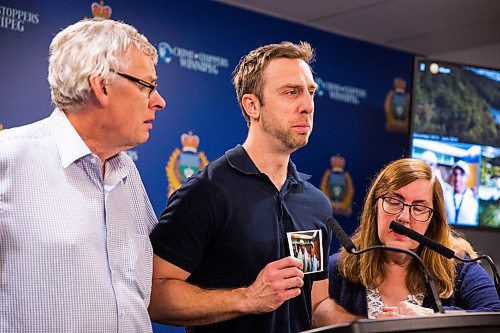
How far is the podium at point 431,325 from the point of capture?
4.86 ft

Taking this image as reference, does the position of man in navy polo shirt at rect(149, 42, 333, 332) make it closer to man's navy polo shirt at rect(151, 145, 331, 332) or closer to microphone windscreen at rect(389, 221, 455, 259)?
man's navy polo shirt at rect(151, 145, 331, 332)

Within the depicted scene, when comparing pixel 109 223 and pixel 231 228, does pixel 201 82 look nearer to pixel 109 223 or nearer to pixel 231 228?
pixel 231 228

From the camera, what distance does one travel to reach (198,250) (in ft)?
8.21

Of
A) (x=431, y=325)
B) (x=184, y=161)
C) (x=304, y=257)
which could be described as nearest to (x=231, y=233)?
(x=304, y=257)

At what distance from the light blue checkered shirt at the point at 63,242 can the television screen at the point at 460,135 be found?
119 inches

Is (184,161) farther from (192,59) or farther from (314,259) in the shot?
(314,259)

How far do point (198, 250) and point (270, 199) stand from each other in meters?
0.32

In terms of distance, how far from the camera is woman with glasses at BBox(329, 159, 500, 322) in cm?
284

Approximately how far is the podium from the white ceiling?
3924 mm

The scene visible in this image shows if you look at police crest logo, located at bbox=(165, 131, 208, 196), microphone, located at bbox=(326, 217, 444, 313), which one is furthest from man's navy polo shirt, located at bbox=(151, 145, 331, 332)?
police crest logo, located at bbox=(165, 131, 208, 196)

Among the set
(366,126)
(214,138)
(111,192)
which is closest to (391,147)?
(366,126)

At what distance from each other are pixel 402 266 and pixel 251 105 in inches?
32.0

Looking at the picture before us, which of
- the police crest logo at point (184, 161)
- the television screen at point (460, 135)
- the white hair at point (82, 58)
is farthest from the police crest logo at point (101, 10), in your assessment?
the white hair at point (82, 58)

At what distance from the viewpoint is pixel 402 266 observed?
2896 millimetres
